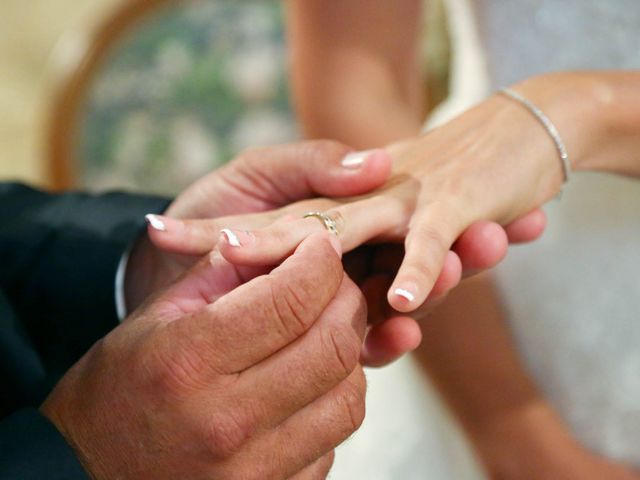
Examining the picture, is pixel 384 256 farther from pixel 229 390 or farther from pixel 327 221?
pixel 229 390

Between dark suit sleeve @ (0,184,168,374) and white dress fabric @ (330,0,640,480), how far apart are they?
0.39 meters

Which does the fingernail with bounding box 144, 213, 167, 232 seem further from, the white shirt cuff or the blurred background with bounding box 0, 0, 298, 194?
the blurred background with bounding box 0, 0, 298, 194

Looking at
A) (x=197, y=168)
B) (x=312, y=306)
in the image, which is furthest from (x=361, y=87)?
(x=197, y=168)

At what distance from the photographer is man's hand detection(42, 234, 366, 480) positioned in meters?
0.58

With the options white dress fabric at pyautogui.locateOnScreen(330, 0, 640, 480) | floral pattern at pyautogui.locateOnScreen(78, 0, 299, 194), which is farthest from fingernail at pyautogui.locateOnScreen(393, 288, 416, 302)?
floral pattern at pyautogui.locateOnScreen(78, 0, 299, 194)

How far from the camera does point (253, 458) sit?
23.5 inches

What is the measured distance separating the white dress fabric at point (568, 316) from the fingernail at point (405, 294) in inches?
17.2

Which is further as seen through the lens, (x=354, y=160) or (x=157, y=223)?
(x=354, y=160)

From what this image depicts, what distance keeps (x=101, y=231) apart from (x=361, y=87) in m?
0.48

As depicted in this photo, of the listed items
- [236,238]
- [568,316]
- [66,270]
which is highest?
[236,238]

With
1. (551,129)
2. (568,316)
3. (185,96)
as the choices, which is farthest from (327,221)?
(185,96)

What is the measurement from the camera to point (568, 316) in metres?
1.08

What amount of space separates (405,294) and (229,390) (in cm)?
18

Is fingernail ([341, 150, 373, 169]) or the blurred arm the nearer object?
fingernail ([341, 150, 373, 169])
